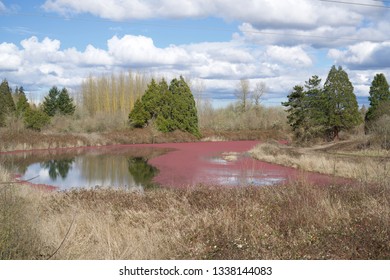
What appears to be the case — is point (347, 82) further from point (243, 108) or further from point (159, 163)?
point (243, 108)

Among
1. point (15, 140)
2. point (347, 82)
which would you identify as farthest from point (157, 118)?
point (347, 82)

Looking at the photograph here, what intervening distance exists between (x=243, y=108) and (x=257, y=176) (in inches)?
2162

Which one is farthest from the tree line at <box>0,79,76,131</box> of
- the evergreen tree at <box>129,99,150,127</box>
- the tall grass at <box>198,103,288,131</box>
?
the tall grass at <box>198,103,288,131</box>

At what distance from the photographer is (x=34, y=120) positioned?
48.0m

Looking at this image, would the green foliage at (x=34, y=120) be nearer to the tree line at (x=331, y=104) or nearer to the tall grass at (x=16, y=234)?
the tree line at (x=331, y=104)

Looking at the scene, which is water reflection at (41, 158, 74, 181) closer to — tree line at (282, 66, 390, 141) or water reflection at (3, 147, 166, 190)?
water reflection at (3, 147, 166, 190)

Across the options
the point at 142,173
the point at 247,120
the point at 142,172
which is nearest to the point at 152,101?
the point at 247,120

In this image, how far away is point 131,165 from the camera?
29.4 m

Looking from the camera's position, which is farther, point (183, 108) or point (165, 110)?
point (183, 108)

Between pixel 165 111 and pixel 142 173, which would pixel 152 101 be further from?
pixel 142 173

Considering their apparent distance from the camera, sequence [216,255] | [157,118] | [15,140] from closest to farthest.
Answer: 1. [216,255]
2. [15,140]
3. [157,118]

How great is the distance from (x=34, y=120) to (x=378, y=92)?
34.9 meters

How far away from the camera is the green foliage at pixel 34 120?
4772 cm

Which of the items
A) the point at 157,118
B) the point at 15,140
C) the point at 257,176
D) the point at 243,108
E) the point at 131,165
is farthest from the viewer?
the point at 243,108
